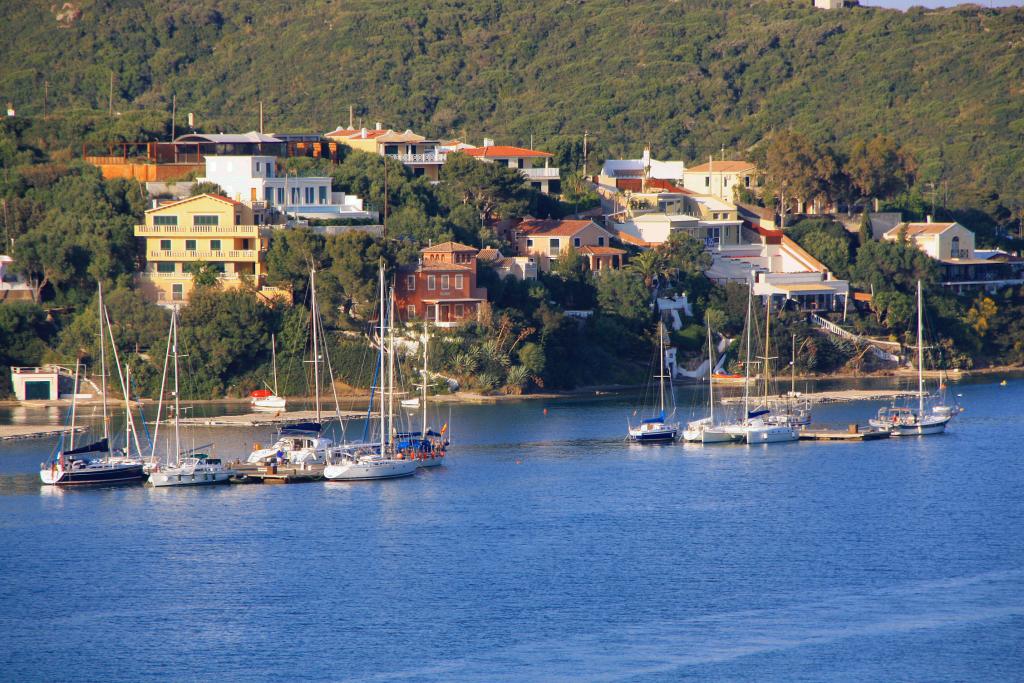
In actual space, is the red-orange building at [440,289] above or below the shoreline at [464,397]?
above

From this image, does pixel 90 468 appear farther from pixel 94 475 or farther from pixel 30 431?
pixel 30 431

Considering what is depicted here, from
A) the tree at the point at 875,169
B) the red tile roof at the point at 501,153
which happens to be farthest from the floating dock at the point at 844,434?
the tree at the point at 875,169

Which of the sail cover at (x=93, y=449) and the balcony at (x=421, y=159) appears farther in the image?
the balcony at (x=421, y=159)

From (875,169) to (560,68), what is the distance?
200ft

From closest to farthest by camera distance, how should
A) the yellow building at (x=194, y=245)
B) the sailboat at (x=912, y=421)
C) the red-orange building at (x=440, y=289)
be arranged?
1. the sailboat at (x=912, y=421)
2. the red-orange building at (x=440, y=289)
3. the yellow building at (x=194, y=245)

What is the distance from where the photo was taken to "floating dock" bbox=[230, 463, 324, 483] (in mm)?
56688

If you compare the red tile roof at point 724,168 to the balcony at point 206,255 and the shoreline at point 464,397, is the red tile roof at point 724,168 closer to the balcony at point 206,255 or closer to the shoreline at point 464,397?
the shoreline at point 464,397

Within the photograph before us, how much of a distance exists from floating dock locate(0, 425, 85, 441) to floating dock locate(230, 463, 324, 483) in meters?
8.47

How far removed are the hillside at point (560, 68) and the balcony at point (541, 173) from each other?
41979mm

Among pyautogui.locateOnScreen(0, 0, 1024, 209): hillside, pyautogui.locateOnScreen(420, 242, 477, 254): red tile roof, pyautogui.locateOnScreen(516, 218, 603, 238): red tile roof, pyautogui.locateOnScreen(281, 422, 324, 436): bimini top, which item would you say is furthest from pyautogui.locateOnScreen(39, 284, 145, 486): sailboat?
pyautogui.locateOnScreen(0, 0, 1024, 209): hillside

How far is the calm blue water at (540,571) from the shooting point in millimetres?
37750

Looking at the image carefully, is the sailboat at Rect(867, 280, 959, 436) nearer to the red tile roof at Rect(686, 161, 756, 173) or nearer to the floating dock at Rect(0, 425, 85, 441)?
the floating dock at Rect(0, 425, 85, 441)

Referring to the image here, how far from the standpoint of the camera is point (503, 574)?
147 ft

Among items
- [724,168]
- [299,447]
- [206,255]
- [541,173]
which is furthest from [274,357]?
[724,168]
